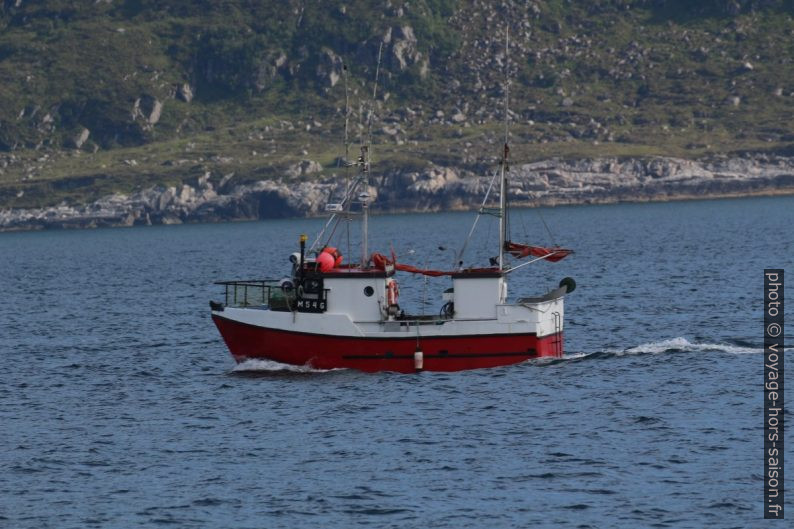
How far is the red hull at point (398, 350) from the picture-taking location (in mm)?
53219

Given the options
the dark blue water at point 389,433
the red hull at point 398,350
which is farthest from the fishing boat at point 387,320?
the dark blue water at point 389,433

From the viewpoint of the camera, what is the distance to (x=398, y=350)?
53.4 meters

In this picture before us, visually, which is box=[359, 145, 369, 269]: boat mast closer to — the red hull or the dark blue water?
the red hull

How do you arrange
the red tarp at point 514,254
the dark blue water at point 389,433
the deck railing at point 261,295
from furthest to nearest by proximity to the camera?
the deck railing at point 261,295
the red tarp at point 514,254
the dark blue water at point 389,433

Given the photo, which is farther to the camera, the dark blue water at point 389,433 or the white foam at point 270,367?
the white foam at point 270,367

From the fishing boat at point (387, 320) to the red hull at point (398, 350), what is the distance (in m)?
0.03

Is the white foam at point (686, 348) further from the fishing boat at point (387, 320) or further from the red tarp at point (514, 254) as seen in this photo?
the fishing boat at point (387, 320)

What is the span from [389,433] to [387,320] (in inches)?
319

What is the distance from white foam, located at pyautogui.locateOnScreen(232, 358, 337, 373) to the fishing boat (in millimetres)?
173

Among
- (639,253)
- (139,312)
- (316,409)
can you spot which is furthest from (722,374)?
(639,253)

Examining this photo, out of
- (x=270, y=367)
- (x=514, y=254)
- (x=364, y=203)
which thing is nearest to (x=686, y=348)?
(x=514, y=254)

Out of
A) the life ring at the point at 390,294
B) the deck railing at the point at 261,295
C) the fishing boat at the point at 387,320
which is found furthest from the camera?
the deck railing at the point at 261,295

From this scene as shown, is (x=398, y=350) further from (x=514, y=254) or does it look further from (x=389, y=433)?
(x=389, y=433)

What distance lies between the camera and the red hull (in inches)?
2095
